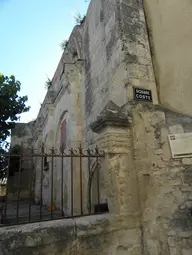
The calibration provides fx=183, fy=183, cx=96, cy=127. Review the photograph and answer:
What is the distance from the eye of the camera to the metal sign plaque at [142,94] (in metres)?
3.24

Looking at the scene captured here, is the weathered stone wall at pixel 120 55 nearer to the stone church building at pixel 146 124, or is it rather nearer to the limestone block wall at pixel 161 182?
the stone church building at pixel 146 124

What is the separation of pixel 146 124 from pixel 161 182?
0.96 metres

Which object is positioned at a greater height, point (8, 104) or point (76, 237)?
point (8, 104)

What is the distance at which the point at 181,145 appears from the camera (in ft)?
9.74

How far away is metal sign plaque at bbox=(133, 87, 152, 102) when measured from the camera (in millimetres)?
3238

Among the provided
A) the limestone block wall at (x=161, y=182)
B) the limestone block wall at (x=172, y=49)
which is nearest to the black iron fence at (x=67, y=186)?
the limestone block wall at (x=161, y=182)

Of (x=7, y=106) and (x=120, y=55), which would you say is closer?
(x=120, y=55)

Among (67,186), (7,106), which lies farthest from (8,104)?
(67,186)

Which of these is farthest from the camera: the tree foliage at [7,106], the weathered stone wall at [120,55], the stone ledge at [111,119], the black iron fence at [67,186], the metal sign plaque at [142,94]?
the tree foliage at [7,106]

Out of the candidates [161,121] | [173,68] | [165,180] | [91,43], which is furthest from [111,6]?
[165,180]

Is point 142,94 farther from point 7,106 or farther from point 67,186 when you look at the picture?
point 7,106

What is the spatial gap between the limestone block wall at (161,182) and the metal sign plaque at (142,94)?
15cm

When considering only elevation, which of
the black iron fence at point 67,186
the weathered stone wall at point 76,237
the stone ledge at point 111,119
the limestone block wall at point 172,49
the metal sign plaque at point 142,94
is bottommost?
the weathered stone wall at point 76,237

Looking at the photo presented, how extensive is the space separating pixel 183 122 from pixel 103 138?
1420 millimetres
